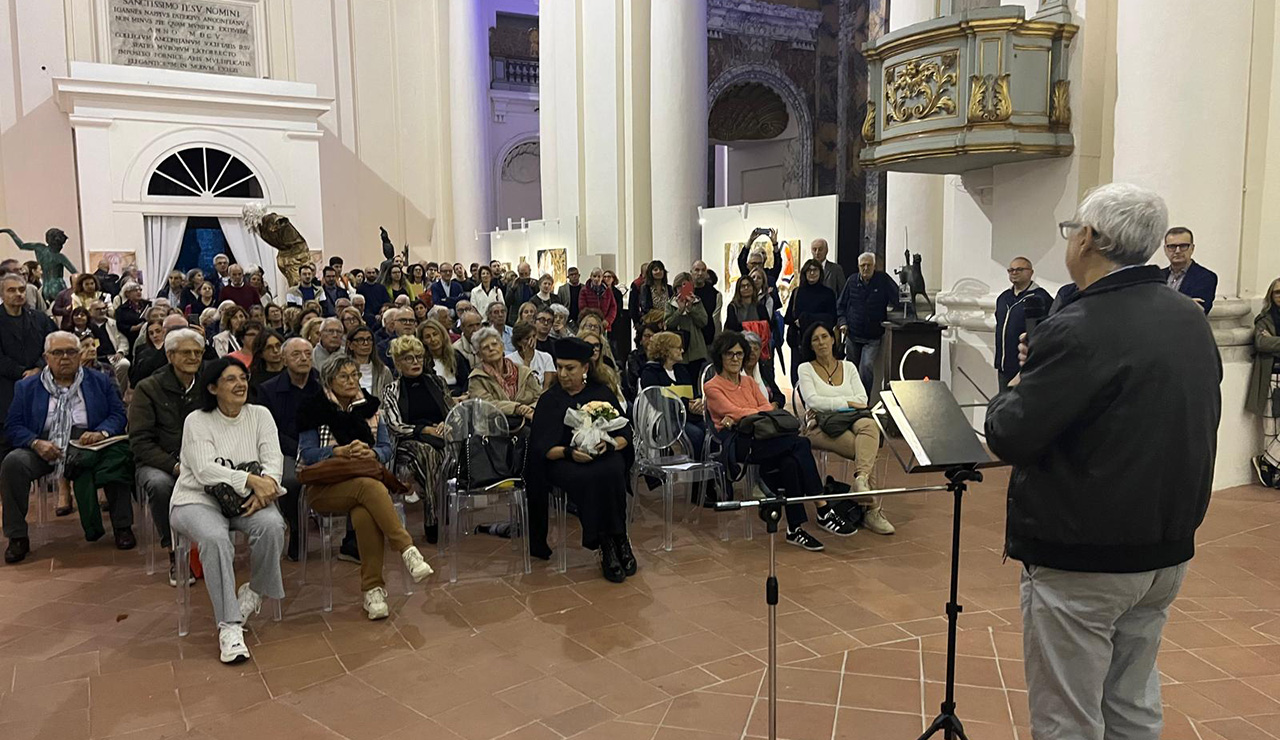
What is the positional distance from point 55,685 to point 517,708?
6.31 ft

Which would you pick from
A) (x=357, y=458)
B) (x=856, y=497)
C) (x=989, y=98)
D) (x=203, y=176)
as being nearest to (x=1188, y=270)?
(x=989, y=98)

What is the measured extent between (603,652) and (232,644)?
1586 mm

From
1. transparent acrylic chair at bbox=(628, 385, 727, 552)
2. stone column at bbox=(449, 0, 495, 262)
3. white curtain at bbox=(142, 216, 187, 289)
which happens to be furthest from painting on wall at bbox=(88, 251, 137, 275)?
transparent acrylic chair at bbox=(628, 385, 727, 552)

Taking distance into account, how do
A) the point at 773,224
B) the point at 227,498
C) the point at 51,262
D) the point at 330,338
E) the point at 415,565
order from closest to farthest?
1. the point at 227,498
2. the point at 415,565
3. the point at 330,338
4. the point at 51,262
5. the point at 773,224

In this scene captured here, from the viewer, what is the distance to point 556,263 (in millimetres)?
16031

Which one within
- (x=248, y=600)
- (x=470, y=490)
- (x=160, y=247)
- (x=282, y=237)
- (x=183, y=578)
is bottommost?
(x=248, y=600)

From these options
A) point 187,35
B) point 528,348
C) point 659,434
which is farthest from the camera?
point 187,35

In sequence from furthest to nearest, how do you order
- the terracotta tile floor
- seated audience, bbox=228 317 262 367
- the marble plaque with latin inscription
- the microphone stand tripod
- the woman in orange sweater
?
the marble plaque with latin inscription < seated audience, bbox=228 317 262 367 < the woman in orange sweater < the terracotta tile floor < the microphone stand tripod

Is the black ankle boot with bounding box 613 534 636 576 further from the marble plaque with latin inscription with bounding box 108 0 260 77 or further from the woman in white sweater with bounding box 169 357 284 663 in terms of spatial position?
the marble plaque with latin inscription with bounding box 108 0 260 77

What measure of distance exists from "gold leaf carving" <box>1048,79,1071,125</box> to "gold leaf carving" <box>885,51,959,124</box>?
80 centimetres

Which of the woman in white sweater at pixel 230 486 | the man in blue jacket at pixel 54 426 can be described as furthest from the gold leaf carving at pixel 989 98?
the man in blue jacket at pixel 54 426

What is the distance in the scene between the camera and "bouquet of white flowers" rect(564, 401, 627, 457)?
5078mm

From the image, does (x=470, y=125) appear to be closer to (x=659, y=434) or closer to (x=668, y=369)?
(x=668, y=369)

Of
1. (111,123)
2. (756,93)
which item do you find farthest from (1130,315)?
(756,93)
